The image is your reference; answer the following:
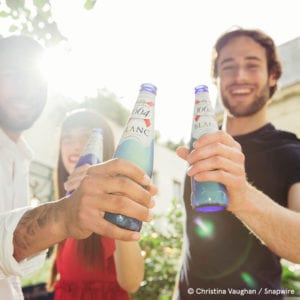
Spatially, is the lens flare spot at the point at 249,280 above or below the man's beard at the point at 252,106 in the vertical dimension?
below

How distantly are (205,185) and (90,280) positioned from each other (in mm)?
1765

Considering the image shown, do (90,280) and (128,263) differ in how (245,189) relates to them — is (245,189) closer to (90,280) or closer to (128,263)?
(128,263)

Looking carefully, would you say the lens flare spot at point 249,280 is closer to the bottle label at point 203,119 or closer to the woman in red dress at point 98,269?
the woman in red dress at point 98,269

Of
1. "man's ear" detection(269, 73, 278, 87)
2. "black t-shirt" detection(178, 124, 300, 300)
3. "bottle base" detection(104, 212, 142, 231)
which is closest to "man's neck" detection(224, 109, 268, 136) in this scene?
"black t-shirt" detection(178, 124, 300, 300)

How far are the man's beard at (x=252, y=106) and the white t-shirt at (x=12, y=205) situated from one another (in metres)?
1.76

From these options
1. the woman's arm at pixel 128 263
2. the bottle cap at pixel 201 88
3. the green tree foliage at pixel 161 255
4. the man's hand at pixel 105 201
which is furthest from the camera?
the green tree foliage at pixel 161 255

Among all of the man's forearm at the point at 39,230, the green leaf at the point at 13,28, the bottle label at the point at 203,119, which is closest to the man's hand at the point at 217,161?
the bottle label at the point at 203,119

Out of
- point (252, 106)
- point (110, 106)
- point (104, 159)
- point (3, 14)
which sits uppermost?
point (110, 106)

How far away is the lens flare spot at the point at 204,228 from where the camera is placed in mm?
2627

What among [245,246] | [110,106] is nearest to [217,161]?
[245,246]

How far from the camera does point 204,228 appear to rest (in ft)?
8.86

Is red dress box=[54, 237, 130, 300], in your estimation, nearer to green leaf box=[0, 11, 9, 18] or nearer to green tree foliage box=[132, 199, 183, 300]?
green tree foliage box=[132, 199, 183, 300]

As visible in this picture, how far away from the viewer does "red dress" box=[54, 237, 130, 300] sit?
9.01 ft

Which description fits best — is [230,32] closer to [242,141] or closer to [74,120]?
[242,141]
